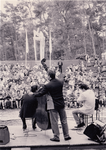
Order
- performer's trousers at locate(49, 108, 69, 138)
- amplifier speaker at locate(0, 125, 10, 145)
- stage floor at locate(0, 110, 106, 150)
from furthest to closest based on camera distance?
1. performer's trousers at locate(49, 108, 69, 138)
2. amplifier speaker at locate(0, 125, 10, 145)
3. stage floor at locate(0, 110, 106, 150)

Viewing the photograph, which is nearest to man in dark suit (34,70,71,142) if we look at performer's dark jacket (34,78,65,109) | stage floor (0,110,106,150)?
performer's dark jacket (34,78,65,109)

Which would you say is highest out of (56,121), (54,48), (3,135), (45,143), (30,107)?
(54,48)

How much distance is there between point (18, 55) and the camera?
35.8 meters

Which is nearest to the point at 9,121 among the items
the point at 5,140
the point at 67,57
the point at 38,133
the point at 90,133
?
the point at 38,133

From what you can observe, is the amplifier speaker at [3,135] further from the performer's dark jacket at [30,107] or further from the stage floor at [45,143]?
the performer's dark jacket at [30,107]

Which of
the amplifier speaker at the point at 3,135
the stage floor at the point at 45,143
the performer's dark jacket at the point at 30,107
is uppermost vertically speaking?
the performer's dark jacket at the point at 30,107

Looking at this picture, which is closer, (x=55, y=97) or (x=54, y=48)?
(x=55, y=97)

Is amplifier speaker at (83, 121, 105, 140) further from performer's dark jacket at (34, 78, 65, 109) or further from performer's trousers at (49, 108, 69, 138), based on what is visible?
performer's dark jacket at (34, 78, 65, 109)

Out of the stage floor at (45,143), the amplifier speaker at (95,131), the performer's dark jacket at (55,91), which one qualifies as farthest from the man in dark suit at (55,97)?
the amplifier speaker at (95,131)

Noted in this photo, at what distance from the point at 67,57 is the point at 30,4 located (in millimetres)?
9355

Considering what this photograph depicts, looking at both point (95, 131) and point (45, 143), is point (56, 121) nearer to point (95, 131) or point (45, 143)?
point (45, 143)

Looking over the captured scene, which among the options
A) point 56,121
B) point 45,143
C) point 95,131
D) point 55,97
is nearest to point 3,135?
point 45,143

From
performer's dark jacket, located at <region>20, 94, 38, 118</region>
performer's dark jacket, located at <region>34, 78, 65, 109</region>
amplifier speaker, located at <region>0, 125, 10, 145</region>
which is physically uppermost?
performer's dark jacket, located at <region>34, 78, 65, 109</region>

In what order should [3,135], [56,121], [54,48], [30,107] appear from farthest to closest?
[54,48] < [30,107] < [56,121] < [3,135]
